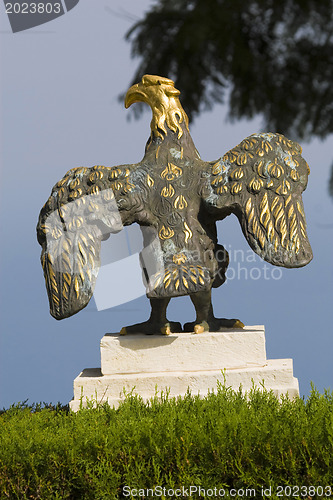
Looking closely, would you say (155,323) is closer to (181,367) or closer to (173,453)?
(181,367)

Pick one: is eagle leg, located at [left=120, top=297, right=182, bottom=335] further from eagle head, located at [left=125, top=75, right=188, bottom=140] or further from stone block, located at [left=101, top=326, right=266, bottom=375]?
eagle head, located at [left=125, top=75, right=188, bottom=140]

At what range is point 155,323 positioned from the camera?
13.1ft

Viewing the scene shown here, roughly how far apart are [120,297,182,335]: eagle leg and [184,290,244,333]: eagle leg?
134 mm

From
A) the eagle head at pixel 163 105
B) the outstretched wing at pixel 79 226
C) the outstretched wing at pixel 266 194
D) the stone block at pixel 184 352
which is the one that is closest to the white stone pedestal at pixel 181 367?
the stone block at pixel 184 352

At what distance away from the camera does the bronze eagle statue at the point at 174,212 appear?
3748 mm

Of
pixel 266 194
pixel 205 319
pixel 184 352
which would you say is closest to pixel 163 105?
pixel 266 194

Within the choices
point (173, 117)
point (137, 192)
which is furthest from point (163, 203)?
point (173, 117)

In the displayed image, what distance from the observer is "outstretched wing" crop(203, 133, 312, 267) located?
3.73 metres

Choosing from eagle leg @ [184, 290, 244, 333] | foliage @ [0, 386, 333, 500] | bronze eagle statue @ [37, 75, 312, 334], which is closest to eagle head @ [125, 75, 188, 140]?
bronze eagle statue @ [37, 75, 312, 334]

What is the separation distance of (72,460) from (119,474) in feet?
0.62

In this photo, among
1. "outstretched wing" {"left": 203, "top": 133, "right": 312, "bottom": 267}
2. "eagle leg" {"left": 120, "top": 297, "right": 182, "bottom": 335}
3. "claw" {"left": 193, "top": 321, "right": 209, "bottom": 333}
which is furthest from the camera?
"eagle leg" {"left": 120, "top": 297, "right": 182, "bottom": 335}

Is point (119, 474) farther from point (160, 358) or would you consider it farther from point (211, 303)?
point (211, 303)

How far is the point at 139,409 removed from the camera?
11.8ft

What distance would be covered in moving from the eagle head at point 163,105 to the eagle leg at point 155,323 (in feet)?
2.68
